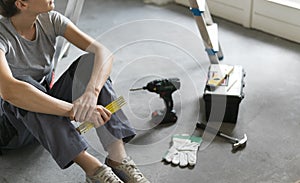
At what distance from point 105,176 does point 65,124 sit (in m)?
0.24

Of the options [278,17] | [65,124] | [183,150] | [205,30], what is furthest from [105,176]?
[278,17]

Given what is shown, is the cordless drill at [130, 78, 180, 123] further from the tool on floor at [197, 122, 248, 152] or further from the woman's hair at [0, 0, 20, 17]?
the woman's hair at [0, 0, 20, 17]

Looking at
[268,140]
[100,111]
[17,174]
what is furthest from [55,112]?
[268,140]

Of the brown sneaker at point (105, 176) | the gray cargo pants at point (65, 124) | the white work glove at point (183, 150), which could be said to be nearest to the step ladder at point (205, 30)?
the white work glove at point (183, 150)

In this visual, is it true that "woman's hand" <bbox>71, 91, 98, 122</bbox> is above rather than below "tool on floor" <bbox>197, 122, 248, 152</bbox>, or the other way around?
above

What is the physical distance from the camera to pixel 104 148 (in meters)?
2.00

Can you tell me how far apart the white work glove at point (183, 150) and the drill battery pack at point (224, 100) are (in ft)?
0.52

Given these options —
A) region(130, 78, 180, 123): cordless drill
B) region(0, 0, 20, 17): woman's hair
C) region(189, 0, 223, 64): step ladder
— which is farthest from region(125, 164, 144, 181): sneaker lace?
region(189, 0, 223, 64): step ladder

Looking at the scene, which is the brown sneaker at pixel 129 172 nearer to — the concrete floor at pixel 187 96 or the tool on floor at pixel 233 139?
the concrete floor at pixel 187 96

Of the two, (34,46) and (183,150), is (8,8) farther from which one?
(183,150)

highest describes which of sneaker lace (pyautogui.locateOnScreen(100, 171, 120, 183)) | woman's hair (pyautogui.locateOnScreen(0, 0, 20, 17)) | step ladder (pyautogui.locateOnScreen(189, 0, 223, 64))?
woman's hair (pyautogui.locateOnScreen(0, 0, 20, 17))

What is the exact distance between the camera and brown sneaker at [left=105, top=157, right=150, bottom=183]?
190cm

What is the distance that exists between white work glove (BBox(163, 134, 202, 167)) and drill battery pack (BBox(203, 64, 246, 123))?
0.52 ft

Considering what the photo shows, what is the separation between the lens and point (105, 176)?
6.04 feet
